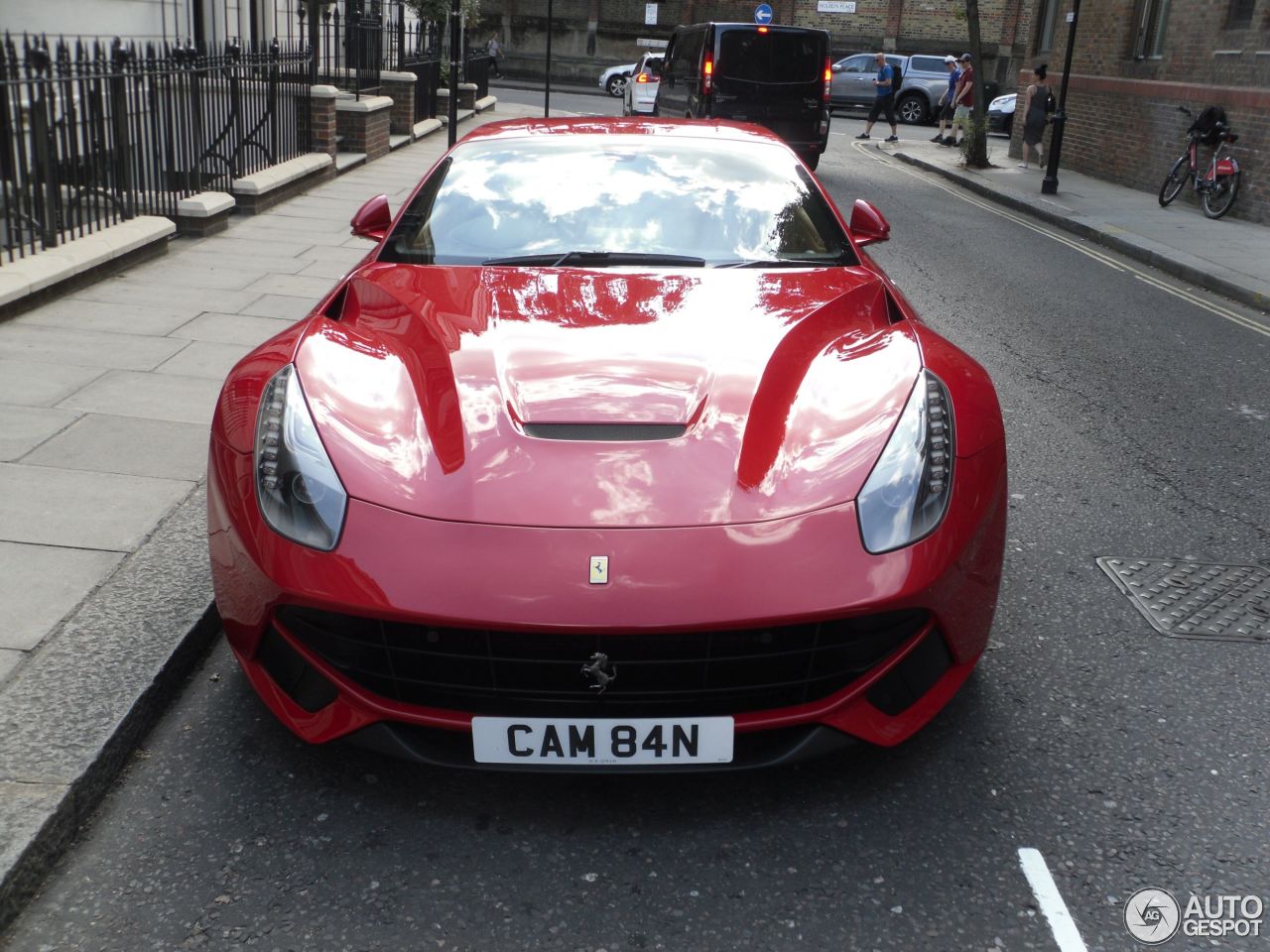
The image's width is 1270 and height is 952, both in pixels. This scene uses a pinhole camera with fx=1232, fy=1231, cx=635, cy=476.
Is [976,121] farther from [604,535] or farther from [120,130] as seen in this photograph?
[604,535]

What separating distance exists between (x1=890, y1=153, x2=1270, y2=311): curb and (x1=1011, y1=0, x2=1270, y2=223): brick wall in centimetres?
220

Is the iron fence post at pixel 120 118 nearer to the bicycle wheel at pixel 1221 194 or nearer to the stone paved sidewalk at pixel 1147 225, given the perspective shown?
the stone paved sidewalk at pixel 1147 225

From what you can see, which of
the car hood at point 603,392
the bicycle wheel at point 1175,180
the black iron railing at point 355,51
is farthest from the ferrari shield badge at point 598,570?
the bicycle wheel at point 1175,180

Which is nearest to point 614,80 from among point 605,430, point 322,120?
point 322,120

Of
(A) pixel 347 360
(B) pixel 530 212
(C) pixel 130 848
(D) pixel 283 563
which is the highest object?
(B) pixel 530 212

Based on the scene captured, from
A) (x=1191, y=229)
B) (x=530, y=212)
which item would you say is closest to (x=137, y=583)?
(x=530, y=212)

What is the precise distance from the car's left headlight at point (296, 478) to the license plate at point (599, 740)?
531 millimetres

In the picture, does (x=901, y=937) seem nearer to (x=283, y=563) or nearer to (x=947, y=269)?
(x=283, y=563)

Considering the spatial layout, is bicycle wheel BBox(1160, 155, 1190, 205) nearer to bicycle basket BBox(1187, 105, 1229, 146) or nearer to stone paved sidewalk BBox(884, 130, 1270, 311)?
stone paved sidewalk BBox(884, 130, 1270, 311)

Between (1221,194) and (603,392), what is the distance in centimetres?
1420

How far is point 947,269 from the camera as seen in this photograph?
35.4 ft

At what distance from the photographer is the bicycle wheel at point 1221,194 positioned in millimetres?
14562

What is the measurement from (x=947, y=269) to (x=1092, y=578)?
7110 millimetres

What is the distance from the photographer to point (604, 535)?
252 centimetres
